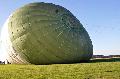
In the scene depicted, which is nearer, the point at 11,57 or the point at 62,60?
the point at 62,60

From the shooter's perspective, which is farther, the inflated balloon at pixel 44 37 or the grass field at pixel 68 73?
the inflated balloon at pixel 44 37

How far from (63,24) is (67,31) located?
1.20m

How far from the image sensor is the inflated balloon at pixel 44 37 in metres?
36.4

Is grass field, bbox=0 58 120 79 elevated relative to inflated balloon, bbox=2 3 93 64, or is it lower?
lower

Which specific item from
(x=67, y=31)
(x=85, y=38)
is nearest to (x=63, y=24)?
(x=67, y=31)

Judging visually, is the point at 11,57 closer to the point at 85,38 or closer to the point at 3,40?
the point at 3,40

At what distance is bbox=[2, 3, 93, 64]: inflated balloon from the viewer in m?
36.4

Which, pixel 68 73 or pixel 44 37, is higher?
pixel 44 37

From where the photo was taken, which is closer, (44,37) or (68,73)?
(68,73)

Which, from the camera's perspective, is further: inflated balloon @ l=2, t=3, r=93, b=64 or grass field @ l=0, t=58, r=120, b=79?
inflated balloon @ l=2, t=3, r=93, b=64

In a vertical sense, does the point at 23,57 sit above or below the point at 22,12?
below

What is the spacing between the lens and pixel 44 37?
119ft

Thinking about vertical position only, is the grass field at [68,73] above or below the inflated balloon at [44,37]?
below

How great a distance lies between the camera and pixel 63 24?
124 feet
